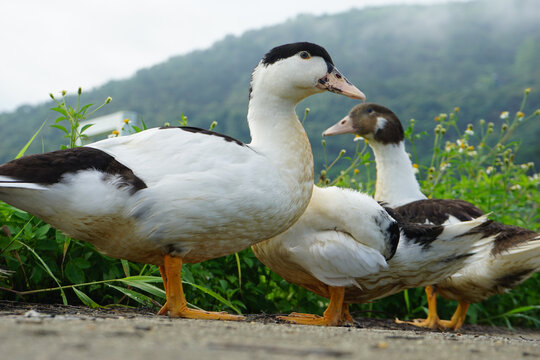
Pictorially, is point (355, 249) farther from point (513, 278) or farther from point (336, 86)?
point (513, 278)

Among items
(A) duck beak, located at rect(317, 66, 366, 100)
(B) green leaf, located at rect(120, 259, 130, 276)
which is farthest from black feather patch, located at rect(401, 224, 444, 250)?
(B) green leaf, located at rect(120, 259, 130, 276)

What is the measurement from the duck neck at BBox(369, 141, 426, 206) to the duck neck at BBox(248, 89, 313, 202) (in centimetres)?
192

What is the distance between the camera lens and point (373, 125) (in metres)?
5.34

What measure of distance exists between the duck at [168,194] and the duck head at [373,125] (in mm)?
2279

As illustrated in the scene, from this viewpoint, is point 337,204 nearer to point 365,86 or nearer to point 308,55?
point 308,55

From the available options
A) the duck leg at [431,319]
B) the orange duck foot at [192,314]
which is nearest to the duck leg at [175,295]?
the orange duck foot at [192,314]

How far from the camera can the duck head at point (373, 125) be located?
17.3 ft

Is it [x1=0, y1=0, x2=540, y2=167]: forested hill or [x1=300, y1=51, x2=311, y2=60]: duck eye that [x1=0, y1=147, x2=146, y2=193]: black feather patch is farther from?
[x1=0, y1=0, x2=540, y2=167]: forested hill

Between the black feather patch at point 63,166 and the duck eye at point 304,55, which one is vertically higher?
the duck eye at point 304,55

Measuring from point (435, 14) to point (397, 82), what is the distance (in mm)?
44099

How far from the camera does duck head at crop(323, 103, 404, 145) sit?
17.3 ft

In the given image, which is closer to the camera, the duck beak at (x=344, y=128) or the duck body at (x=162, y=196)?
the duck body at (x=162, y=196)

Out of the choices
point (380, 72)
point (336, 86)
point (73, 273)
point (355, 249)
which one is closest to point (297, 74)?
point (336, 86)

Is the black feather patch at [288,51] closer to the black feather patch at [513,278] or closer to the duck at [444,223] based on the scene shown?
the duck at [444,223]
